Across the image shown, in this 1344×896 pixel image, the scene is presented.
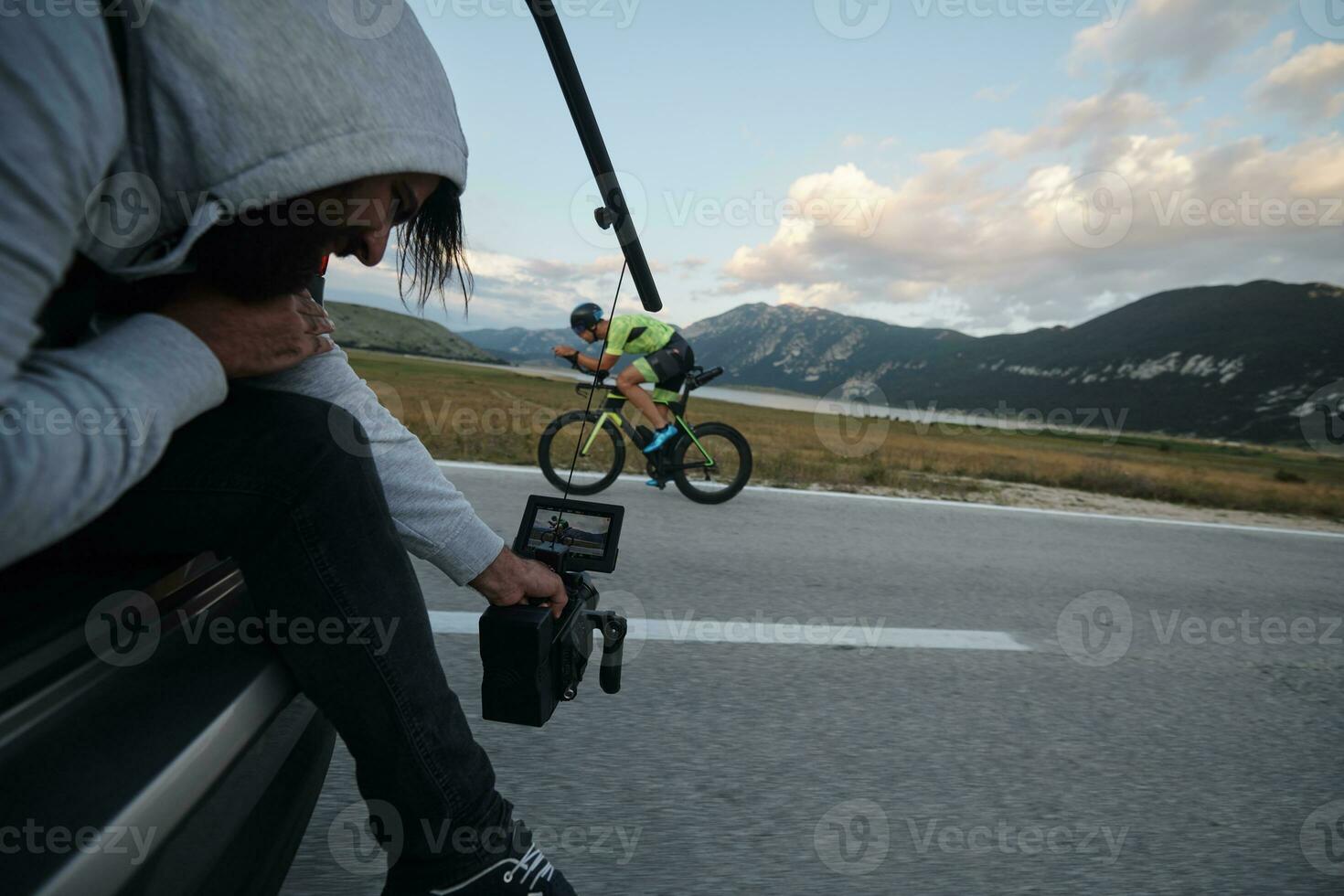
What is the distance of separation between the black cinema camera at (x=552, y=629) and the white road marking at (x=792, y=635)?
3.98ft

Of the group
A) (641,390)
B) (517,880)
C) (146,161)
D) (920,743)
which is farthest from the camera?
(641,390)

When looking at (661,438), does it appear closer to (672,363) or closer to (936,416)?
(672,363)

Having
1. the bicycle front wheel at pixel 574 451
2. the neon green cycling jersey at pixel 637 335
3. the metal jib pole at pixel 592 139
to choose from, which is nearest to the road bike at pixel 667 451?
the bicycle front wheel at pixel 574 451

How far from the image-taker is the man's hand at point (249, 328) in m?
Answer: 0.89

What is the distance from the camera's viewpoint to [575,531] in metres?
1.71

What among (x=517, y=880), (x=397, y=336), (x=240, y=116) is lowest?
(x=517, y=880)

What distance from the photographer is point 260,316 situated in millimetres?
963

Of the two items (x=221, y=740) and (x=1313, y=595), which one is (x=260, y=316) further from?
(x=1313, y=595)

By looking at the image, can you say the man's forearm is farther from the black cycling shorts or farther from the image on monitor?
the black cycling shorts

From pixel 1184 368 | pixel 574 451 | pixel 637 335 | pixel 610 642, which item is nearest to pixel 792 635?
pixel 610 642

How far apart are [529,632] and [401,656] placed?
260 millimetres

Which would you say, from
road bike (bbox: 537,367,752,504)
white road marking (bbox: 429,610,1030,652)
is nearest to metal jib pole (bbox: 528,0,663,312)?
white road marking (bbox: 429,610,1030,652)

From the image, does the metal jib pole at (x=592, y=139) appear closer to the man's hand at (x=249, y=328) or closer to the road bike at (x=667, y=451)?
the man's hand at (x=249, y=328)

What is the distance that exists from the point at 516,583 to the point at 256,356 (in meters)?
0.63
